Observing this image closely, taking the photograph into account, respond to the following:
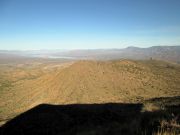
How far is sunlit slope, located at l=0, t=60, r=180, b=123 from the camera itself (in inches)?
1206

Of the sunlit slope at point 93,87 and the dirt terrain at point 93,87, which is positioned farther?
the sunlit slope at point 93,87

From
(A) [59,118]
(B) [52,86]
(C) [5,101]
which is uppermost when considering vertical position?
(A) [59,118]

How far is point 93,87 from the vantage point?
33.8 meters

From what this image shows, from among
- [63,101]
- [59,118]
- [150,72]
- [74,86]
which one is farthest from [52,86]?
[59,118]

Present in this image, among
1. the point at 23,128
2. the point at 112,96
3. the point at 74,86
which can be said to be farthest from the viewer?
the point at 74,86

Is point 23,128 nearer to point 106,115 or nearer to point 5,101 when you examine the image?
point 106,115

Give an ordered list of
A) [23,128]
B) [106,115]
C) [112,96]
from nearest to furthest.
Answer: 1. [23,128]
2. [106,115]
3. [112,96]

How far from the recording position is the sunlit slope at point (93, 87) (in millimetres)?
30625

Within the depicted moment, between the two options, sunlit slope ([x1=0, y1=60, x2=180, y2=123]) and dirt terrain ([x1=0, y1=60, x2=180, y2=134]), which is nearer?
dirt terrain ([x1=0, y1=60, x2=180, y2=134])

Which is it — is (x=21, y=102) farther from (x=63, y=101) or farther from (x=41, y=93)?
(x=63, y=101)

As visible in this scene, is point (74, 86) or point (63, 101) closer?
point (63, 101)

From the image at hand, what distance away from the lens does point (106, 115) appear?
10930mm

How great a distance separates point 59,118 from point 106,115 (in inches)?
105

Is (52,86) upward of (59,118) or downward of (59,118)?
downward
